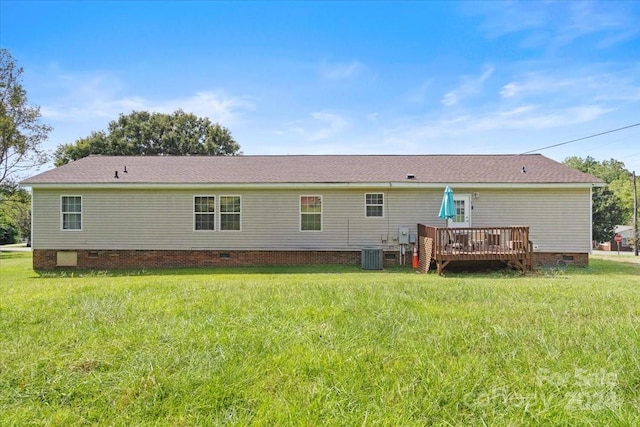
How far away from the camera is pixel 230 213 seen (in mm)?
13539

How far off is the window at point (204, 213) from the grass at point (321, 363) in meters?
8.58

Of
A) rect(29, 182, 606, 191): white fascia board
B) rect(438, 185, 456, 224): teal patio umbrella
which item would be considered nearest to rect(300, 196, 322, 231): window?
rect(29, 182, 606, 191): white fascia board

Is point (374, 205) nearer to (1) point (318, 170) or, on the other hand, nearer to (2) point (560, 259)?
(1) point (318, 170)

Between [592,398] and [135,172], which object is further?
[135,172]

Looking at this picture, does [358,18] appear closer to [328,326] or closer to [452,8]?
[452,8]

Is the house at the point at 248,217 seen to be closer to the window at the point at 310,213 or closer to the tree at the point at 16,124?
the window at the point at 310,213

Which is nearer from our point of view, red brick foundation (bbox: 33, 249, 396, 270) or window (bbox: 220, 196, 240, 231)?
red brick foundation (bbox: 33, 249, 396, 270)

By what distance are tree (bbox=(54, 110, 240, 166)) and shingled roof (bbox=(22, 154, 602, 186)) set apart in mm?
18201

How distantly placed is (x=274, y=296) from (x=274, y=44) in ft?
28.9

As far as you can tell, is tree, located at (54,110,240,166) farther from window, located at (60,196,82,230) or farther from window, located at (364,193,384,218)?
window, located at (364,193,384,218)

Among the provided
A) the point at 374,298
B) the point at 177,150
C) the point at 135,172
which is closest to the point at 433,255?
the point at 374,298

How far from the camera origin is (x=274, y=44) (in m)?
11.3

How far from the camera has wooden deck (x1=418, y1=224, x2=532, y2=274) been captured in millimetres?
10969

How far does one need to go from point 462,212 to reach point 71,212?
14.7m
